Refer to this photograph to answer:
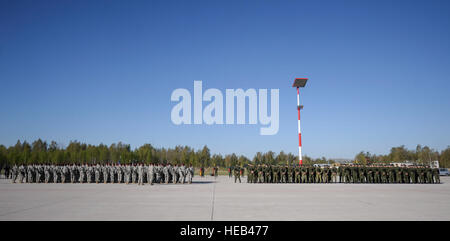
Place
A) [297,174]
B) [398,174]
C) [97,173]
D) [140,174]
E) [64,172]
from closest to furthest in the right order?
[140,174] < [97,173] < [64,172] < [297,174] < [398,174]

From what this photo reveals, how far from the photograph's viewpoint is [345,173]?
914 inches

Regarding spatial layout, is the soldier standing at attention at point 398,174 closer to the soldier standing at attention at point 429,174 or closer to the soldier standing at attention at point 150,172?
the soldier standing at attention at point 429,174

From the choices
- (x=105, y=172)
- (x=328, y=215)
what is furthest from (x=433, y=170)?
(x=105, y=172)

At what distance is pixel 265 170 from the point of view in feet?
74.7

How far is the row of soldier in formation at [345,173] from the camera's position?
22.8 metres

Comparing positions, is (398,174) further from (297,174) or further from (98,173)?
(98,173)

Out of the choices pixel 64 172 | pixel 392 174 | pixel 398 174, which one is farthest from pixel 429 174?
pixel 64 172

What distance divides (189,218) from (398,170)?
22.1 m

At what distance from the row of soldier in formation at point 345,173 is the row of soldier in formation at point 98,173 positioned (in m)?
5.94

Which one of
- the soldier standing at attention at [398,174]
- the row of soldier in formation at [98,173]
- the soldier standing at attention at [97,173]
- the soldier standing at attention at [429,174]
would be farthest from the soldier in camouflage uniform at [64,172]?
the soldier standing at attention at [429,174]

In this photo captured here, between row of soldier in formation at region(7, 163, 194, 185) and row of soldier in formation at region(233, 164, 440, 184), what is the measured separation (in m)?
5.94

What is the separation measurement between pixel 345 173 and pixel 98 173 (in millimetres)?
20009

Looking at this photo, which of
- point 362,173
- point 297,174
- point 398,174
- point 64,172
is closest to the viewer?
point 64,172
